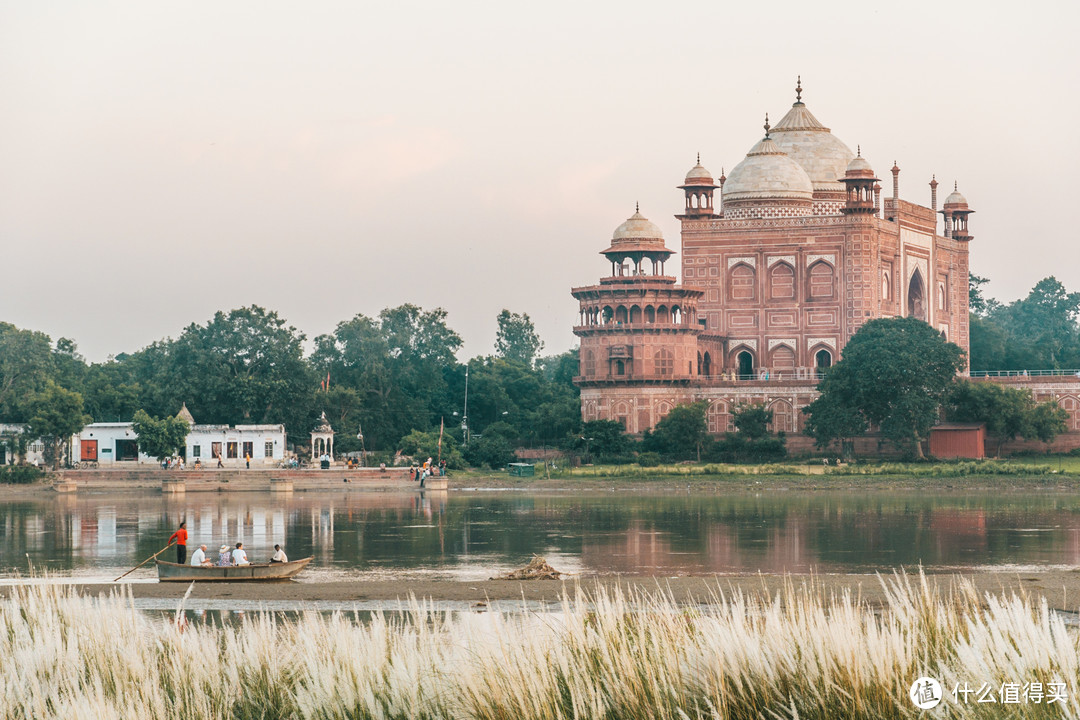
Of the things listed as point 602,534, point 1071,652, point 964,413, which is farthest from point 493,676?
point 964,413

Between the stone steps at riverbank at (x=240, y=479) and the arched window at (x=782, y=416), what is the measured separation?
631 inches

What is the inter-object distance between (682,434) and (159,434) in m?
19.8

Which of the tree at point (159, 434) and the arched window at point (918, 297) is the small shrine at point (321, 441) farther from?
the arched window at point (918, 297)

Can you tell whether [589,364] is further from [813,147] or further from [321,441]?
[813,147]

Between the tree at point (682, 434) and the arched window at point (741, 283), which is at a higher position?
the arched window at point (741, 283)

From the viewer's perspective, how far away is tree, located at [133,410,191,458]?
5675 centimetres

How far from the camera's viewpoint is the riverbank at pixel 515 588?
21094 mm

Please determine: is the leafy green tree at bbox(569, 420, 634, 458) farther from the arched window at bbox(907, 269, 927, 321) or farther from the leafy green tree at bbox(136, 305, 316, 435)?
the arched window at bbox(907, 269, 927, 321)

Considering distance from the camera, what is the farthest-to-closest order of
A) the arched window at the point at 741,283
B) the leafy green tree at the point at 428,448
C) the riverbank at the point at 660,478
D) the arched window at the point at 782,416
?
1. the arched window at the point at 741,283
2. the arched window at the point at 782,416
3. the leafy green tree at the point at 428,448
4. the riverbank at the point at 660,478

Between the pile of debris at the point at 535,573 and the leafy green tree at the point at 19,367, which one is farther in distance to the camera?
the leafy green tree at the point at 19,367

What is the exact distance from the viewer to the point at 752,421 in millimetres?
58625

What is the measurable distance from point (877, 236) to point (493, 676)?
5778 centimetres

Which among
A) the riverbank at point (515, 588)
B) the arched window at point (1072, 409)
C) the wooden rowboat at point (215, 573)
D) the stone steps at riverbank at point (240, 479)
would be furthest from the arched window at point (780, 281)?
the wooden rowboat at point (215, 573)

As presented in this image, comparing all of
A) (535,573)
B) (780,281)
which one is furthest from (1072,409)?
(535,573)
